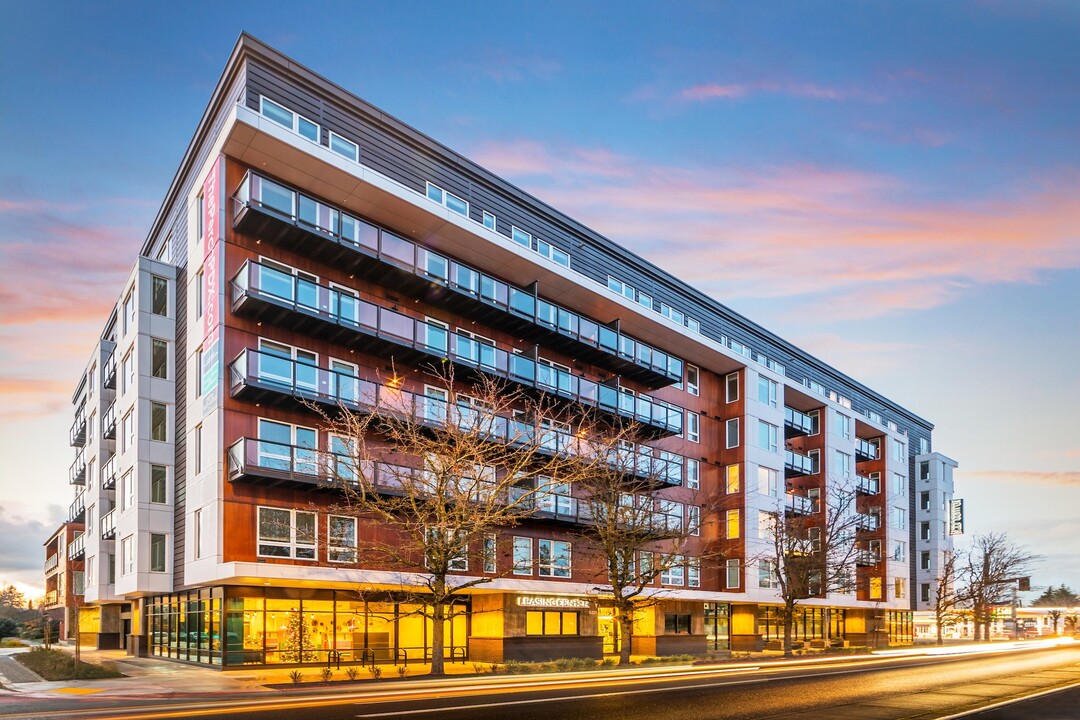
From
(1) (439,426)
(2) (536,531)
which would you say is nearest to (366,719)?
(1) (439,426)

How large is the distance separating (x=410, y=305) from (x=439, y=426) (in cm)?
700

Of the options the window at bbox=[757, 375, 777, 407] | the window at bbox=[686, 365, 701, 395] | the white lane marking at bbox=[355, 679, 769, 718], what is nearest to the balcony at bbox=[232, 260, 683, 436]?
the window at bbox=[686, 365, 701, 395]

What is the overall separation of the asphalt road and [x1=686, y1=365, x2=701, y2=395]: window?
90.9 ft

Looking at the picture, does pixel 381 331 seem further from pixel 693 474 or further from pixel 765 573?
pixel 765 573

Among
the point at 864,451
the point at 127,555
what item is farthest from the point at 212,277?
the point at 864,451

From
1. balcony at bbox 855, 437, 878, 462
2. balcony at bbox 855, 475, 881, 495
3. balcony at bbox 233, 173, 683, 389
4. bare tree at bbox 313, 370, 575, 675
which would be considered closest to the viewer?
bare tree at bbox 313, 370, 575, 675

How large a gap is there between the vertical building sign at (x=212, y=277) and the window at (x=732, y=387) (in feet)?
110

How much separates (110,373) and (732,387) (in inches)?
1428

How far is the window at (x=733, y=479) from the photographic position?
54.3 meters

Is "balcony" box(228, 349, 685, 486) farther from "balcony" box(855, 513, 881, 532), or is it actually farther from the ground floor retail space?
"balcony" box(855, 513, 881, 532)

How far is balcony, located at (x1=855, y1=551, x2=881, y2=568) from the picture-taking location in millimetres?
63688

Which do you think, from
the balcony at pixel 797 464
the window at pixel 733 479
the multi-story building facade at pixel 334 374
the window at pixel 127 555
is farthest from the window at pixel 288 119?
the balcony at pixel 797 464

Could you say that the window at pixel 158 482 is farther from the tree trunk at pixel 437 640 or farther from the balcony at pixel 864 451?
the balcony at pixel 864 451

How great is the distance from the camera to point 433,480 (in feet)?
113
